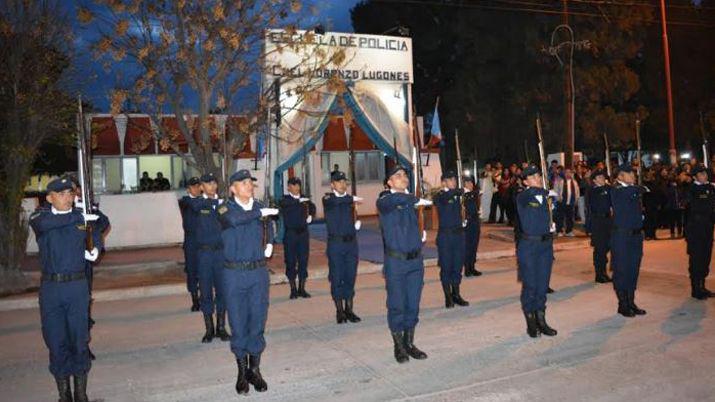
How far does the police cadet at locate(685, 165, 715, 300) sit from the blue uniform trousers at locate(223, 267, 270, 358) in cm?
628

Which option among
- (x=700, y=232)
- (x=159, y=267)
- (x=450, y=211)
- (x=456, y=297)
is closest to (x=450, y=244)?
(x=450, y=211)

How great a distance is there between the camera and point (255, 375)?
5.88 meters

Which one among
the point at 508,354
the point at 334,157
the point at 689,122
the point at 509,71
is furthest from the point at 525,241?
the point at 689,122

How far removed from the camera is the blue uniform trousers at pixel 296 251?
33.4ft

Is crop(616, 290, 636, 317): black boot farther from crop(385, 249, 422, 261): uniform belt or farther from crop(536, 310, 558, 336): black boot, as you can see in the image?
crop(385, 249, 422, 261): uniform belt

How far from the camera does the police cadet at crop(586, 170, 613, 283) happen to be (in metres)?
10.6

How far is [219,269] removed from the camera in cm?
779

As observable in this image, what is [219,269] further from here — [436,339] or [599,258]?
[599,258]

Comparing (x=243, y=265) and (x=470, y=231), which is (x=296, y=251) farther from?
(x=243, y=265)

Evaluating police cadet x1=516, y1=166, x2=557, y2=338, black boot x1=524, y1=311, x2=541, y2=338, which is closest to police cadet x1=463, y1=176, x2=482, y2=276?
police cadet x1=516, y1=166, x2=557, y2=338

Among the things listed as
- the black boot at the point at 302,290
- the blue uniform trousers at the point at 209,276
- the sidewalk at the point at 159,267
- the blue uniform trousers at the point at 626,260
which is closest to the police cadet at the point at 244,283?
the blue uniform trousers at the point at 209,276

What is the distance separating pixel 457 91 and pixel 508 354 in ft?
104

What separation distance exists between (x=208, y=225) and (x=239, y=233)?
2.24 metres

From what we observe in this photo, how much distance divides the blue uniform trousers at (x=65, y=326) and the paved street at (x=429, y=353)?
1.62 ft
